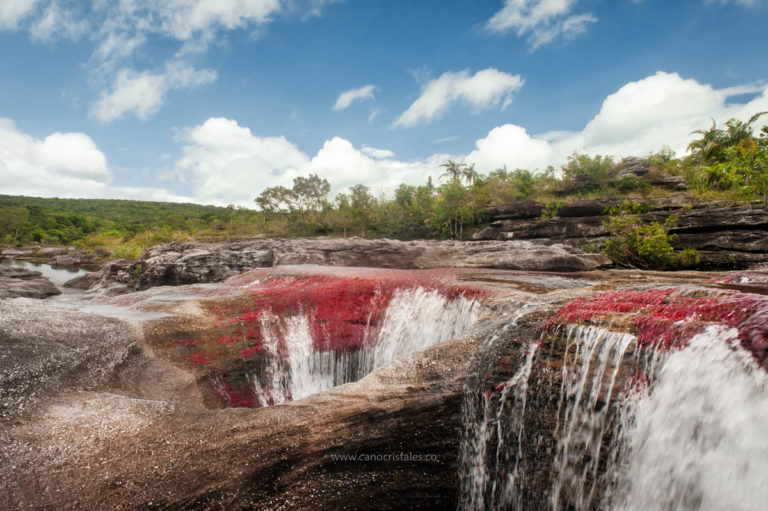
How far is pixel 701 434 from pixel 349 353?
7423 millimetres

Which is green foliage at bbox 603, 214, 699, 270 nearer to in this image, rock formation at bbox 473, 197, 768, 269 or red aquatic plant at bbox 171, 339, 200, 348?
rock formation at bbox 473, 197, 768, 269

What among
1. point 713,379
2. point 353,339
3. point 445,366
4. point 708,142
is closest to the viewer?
point 713,379

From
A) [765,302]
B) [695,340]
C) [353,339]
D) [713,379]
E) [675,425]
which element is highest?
[765,302]

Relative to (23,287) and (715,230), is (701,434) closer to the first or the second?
(715,230)

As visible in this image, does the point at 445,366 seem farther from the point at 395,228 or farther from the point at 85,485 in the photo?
the point at 395,228

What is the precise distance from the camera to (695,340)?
3.06 meters

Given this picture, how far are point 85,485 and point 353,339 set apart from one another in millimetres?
6416

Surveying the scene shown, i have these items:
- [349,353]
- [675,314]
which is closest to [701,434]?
[675,314]

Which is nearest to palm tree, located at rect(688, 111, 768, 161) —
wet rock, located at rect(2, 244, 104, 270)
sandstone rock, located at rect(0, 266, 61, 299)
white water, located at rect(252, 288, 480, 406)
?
white water, located at rect(252, 288, 480, 406)

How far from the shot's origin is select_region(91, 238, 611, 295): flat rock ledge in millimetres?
13781

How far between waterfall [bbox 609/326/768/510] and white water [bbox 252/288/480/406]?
450 cm

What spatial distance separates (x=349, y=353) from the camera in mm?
9109

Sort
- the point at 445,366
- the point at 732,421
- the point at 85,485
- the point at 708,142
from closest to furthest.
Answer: the point at 732,421
the point at 85,485
the point at 445,366
the point at 708,142

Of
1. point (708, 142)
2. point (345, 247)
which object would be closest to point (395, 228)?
point (345, 247)
